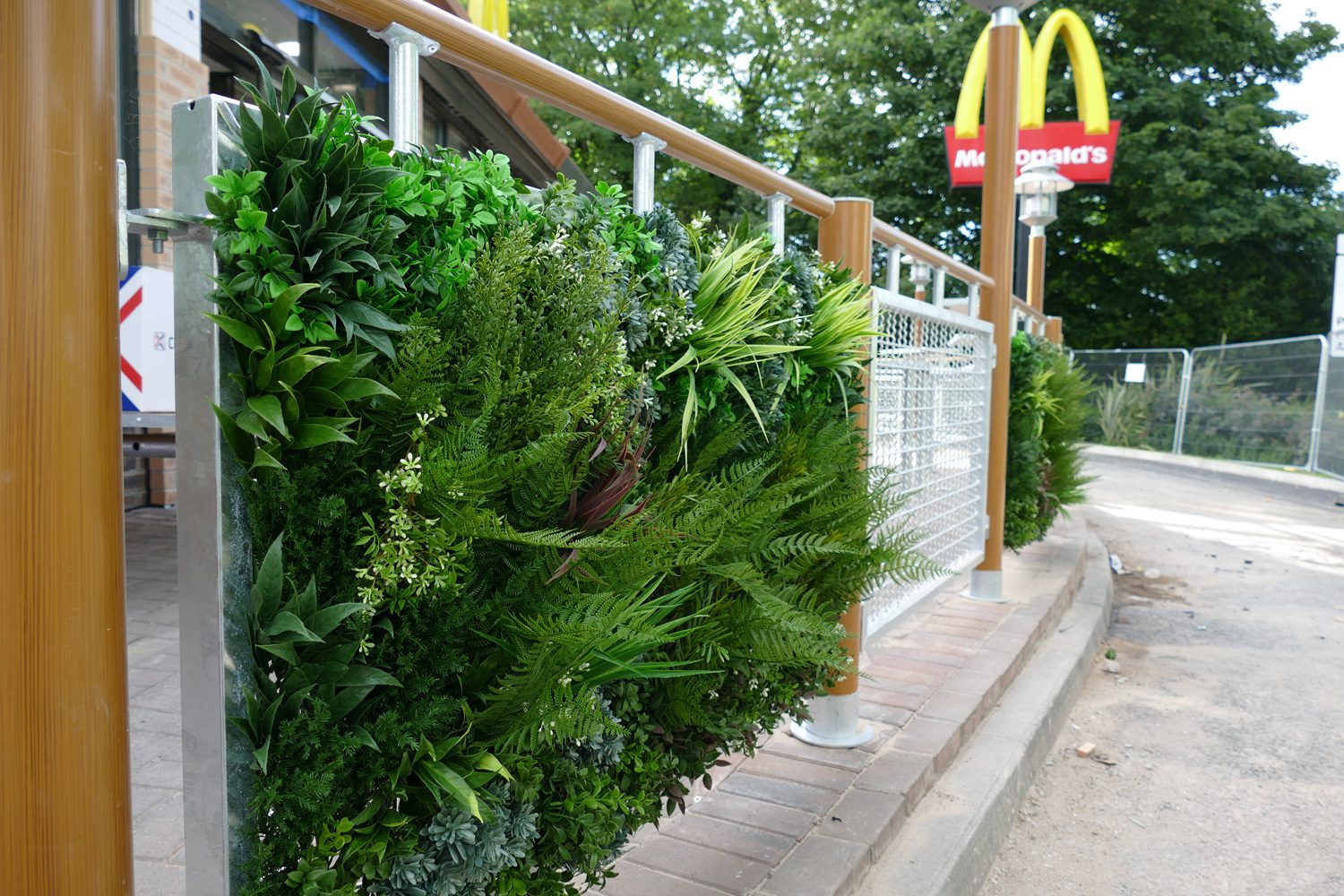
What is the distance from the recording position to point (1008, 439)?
6.17 m

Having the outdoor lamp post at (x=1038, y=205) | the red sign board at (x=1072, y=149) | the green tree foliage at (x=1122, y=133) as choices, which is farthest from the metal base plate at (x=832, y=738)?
the green tree foliage at (x=1122, y=133)

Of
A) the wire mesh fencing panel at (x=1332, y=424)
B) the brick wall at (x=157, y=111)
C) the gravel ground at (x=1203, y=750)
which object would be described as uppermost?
the brick wall at (x=157, y=111)

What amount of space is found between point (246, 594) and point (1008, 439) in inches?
222

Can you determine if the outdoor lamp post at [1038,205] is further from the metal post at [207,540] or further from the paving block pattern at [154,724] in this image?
the metal post at [207,540]

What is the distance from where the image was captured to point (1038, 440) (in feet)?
20.6

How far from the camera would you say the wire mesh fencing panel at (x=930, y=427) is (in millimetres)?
3135

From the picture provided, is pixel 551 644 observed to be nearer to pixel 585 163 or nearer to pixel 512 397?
pixel 512 397

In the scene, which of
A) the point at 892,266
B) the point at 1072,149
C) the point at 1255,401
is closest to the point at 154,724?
the point at 892,266

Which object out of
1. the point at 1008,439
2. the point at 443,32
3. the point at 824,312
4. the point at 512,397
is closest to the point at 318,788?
the point at 512,397

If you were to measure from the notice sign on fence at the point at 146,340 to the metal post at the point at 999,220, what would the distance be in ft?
12.3

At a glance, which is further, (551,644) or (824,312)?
(824,312)

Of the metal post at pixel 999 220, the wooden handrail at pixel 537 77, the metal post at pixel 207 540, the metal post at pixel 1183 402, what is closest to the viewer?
the metal post at pixel 207 540

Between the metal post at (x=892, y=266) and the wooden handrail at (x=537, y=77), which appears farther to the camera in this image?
the metal post at (x=892, y=266)

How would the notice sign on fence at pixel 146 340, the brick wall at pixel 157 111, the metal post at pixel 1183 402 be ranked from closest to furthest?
the notice sign on fence at pixel 146 340
the brick wall at pixel 157 111
the metal post at pixel 1183 402
